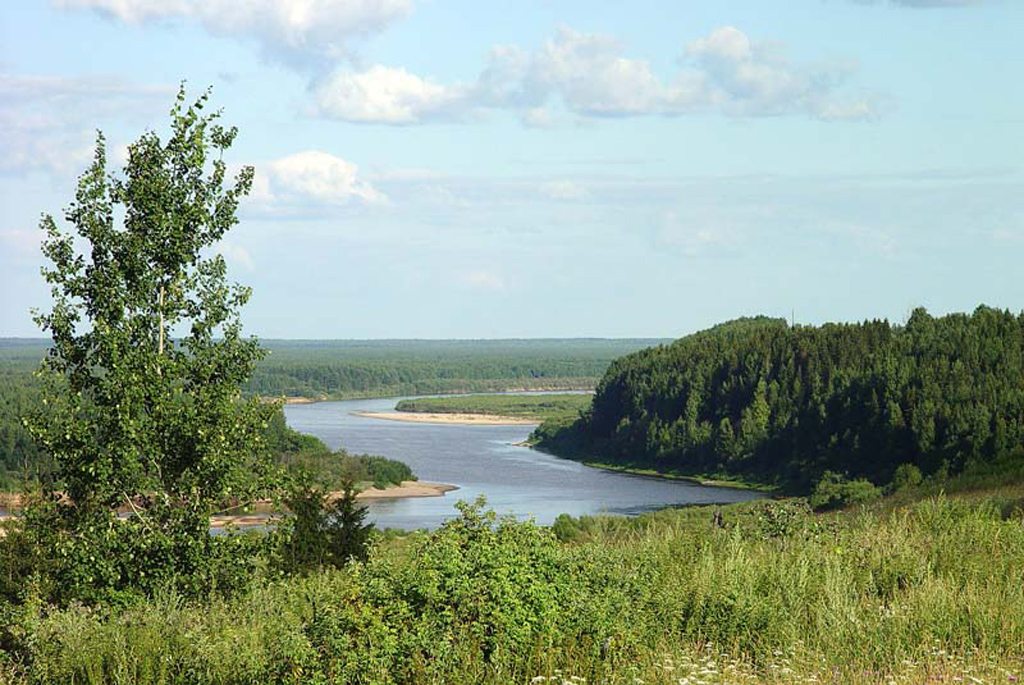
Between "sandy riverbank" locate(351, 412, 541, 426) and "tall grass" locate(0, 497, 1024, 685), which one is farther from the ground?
"tall grass" locate(0, 497, 1024, 685)

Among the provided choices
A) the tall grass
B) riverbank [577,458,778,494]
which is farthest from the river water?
the tall grass

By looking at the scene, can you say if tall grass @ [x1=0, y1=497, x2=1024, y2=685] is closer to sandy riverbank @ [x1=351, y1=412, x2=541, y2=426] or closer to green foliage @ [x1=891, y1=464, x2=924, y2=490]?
green foliage @ [x1=891, y1=464, x2=924, y2=490]

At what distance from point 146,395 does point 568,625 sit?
24.4 feet

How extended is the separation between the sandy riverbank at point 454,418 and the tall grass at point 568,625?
546 feet

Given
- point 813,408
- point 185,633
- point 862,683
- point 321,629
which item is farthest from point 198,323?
point 813,408

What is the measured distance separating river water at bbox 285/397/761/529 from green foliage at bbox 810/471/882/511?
237 inches

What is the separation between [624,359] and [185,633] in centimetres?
14864

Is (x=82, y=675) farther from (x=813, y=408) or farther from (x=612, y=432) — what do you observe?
(x=612, y=432)

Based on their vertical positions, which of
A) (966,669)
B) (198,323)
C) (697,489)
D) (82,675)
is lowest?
(697,489)

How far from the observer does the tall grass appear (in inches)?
270

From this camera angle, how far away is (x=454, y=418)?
18350cm

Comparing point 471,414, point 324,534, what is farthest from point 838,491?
point 471,414

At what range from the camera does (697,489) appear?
102 m

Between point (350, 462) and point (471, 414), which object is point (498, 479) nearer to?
point (350, 462)
